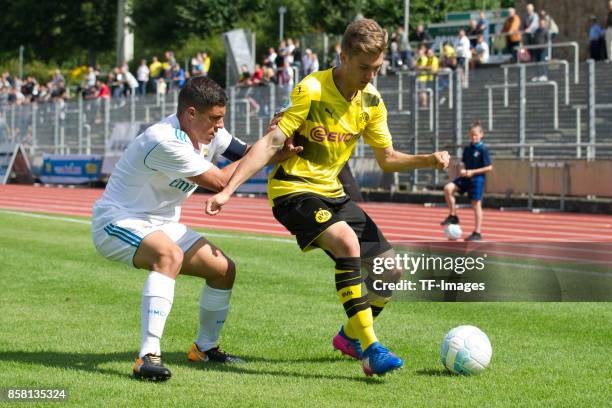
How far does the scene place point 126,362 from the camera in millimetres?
7000

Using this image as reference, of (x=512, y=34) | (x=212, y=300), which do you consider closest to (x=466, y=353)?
(x=212, y=300)

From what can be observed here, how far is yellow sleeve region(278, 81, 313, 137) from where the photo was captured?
6719 millimetres

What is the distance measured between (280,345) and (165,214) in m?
1.41

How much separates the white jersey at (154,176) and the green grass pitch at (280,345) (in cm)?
99

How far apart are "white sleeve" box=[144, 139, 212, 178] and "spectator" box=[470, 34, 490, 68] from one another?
73.2 ft

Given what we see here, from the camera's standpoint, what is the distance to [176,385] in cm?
627

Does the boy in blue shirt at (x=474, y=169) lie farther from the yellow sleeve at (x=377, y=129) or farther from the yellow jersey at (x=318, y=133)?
the yellow jersey at (x=318, y=133)

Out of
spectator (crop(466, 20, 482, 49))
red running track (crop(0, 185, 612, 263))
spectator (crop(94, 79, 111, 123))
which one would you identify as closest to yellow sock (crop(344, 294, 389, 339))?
red running track (crop(0, 185, 612, 263))

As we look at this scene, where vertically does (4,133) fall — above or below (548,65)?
below

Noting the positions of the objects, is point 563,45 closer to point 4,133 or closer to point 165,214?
point 165,214

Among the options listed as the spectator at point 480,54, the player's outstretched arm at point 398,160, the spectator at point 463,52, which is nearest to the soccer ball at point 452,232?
the player's outstretched arm at point 398,160

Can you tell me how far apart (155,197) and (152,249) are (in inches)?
15.2

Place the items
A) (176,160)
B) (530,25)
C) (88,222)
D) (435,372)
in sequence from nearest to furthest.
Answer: (176,160) < (435,372) < (88,222) < (530,25)

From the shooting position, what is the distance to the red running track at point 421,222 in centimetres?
1678
